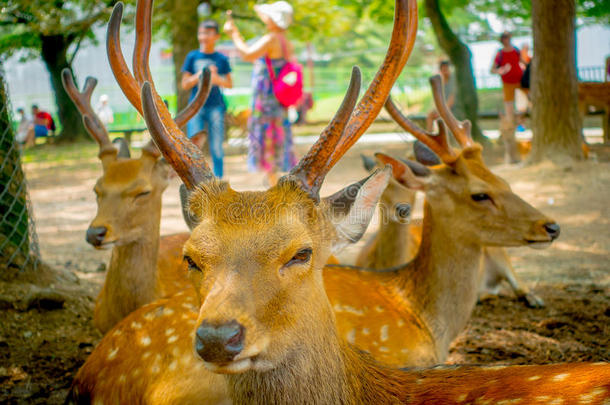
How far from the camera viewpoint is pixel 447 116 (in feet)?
14.4

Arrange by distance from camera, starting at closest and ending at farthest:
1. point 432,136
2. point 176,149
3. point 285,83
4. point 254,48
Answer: point 176,149
point 432,136
point 254,48
point 285,83

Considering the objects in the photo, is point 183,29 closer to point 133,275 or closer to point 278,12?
point 278,12

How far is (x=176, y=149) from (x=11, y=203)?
2.81m

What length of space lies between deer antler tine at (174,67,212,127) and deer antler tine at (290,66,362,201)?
1.63 meters

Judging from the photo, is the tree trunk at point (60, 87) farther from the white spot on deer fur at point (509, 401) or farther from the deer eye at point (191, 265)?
the white spot on deer fur at point (509, 401)

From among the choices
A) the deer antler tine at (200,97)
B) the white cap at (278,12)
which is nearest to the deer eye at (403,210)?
the deer antler tine at (200,97)

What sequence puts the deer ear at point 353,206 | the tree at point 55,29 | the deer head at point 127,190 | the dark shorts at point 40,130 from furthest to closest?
1. the dark shorts at point 40,130
2. the tree at point 55,29
3. the deer head at point 127,190
4. the deer ear at point 353,206

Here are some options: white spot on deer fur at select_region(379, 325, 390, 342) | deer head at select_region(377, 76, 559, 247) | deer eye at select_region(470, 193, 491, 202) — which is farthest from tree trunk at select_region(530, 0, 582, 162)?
white spot on deer fur at select_region(379, 325, 390, 342)

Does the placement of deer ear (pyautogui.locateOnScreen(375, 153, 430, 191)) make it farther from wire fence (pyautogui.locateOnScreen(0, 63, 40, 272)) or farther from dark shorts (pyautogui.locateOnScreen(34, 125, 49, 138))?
dark shorts (pyautogui.locateOnScreen(34, 125, 49, 138))

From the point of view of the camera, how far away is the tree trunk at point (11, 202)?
4473 mm

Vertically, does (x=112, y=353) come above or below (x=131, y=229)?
below

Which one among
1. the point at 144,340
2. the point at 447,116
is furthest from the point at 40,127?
the point at 144,340

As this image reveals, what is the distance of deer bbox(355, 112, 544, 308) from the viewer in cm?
417

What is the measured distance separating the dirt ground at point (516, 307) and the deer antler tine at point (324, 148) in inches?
75.0
